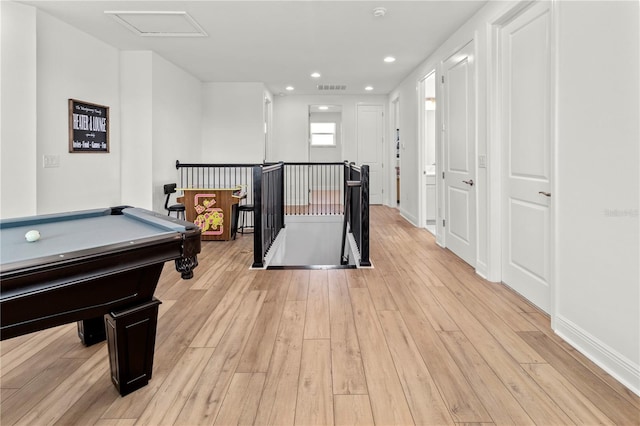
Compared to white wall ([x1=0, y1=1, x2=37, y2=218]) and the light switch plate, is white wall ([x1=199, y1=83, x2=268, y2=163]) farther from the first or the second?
white wall ([x1=0, y1=1, x2=37, y2=218])

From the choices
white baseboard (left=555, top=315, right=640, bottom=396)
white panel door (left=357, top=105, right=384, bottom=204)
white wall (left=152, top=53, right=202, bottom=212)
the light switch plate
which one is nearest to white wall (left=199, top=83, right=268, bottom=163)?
white wall (left=152, top=53, right=202, bottom=212)

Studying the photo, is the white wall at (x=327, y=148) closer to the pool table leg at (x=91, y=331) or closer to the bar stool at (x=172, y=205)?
the bar stool at (x=172, y=205)

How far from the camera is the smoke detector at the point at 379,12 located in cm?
381

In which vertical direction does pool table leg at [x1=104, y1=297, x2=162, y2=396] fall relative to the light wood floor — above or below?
above

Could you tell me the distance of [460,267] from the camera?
4.10 metres

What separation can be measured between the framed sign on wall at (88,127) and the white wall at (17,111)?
66cm

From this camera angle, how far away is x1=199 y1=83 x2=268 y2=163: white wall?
24.8ft

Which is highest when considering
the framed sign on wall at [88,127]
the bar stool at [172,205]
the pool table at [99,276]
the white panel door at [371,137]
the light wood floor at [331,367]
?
the white panel door at [371,137]

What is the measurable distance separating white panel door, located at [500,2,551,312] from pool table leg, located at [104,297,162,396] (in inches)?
105

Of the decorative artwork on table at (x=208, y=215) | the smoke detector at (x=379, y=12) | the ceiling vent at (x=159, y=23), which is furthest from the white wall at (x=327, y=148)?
the smoke detector at (x=379, y=12)

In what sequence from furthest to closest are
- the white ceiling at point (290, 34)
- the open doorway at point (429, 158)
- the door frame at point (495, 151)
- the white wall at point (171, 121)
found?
the open doorway at point (429, 158)
the white wall at point (171, 121)
the white ceiling at point (290, 34)
the door frame at point (495, 151)

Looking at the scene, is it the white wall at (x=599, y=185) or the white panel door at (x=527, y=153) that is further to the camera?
the white panel door at (x=527, y=153)

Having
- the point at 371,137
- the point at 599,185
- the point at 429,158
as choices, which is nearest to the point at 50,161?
the point at 599,185

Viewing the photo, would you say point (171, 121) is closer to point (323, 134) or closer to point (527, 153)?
point (527, 153)
